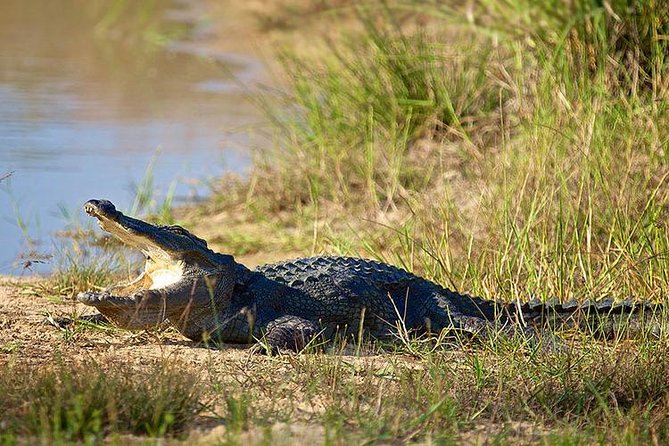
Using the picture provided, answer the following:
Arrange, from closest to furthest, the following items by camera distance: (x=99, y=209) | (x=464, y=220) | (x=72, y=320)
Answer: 1. (x=99, y=209)
2. (x=72, y=320)
3. (x=464, y=220)

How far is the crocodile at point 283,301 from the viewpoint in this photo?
5121mm

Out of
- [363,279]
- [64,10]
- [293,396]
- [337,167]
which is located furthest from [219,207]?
[64,10]

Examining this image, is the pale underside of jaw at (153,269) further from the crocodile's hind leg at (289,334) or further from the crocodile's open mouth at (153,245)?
the crocodile's hind leg at (289,334)

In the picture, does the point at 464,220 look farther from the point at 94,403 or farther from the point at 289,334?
the point at 94,403

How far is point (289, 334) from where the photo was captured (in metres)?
5.23

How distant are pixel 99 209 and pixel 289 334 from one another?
0.98 m

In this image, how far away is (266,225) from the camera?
331 inches

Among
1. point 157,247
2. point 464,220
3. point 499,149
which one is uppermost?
point 499,149

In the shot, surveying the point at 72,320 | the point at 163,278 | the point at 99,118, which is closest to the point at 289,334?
the point at 163,278

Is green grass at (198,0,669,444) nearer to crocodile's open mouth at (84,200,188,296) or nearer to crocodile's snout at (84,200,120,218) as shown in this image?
crocodile's open mouth at (84,200,188,296)

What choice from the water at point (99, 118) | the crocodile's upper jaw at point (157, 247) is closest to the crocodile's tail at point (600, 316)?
the crocodile's upper jaw at point (157, 247)

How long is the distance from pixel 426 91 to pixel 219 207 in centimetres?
181

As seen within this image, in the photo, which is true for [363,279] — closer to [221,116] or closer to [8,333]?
[8,333]

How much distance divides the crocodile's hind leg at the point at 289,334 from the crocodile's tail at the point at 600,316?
889mm
